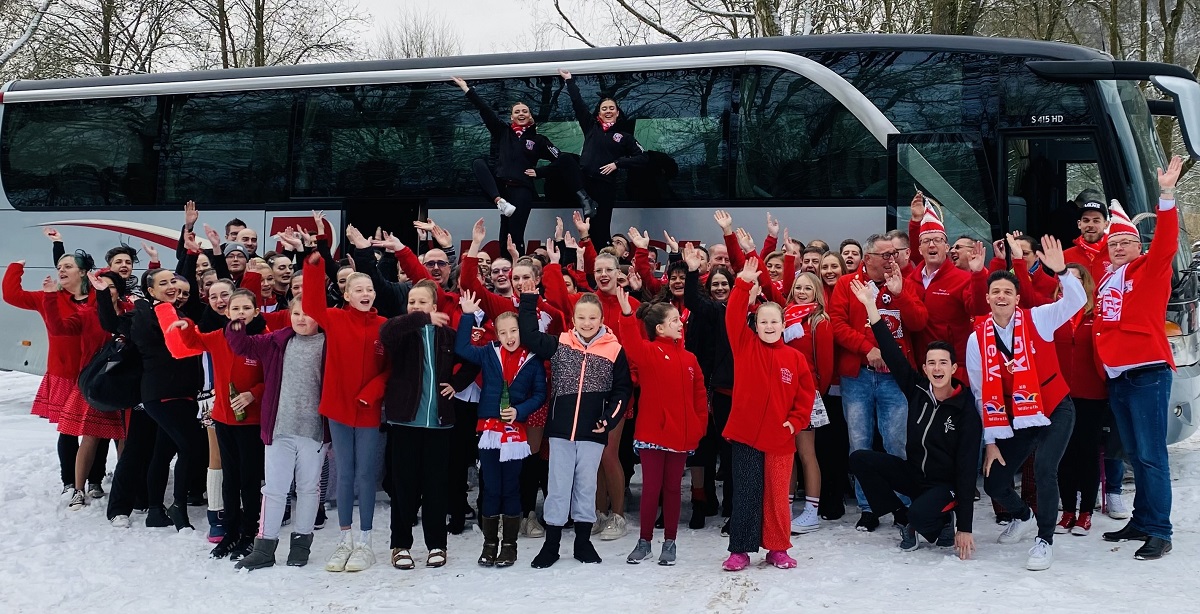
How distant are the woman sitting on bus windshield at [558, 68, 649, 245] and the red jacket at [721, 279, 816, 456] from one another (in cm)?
350

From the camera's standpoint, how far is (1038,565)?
6.05 metres

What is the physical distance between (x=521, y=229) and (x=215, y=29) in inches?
766

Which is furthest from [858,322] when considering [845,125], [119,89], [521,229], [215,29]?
[215,29]

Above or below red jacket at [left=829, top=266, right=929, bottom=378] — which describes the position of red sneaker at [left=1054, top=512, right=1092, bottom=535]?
below

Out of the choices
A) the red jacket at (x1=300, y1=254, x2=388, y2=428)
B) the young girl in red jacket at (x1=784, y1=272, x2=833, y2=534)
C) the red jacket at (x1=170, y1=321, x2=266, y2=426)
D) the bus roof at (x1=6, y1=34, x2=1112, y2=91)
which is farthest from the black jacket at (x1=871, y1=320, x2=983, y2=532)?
the red jacket at (x1=170, y1=321, x2=266, y2=426)

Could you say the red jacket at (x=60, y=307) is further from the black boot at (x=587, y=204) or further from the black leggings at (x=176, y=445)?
the black boot at (x=587, y=204)

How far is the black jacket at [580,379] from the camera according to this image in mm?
6434

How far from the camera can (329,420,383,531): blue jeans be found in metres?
6.56

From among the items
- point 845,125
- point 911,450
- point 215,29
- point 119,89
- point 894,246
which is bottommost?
point 911,450

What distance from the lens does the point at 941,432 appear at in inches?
253

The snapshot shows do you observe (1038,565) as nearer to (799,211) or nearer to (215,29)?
(799,211)

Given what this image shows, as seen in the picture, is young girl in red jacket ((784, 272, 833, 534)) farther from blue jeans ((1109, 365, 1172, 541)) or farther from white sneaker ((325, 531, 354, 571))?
white sneaker ((325, 531, 354, 571))

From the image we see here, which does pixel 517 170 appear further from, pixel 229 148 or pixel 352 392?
pixel 352 392

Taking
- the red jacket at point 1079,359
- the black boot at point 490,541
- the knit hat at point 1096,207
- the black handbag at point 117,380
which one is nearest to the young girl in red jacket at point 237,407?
the black handbag at point 117,380
